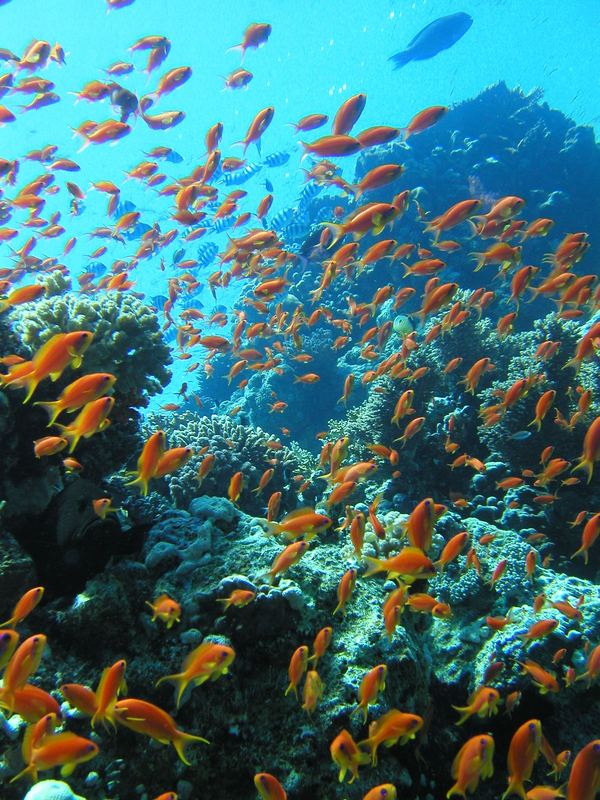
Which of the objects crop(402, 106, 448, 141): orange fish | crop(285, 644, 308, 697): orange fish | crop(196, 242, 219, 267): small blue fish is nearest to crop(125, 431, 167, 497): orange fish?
crop(285, 644, 308, 697): orange fish

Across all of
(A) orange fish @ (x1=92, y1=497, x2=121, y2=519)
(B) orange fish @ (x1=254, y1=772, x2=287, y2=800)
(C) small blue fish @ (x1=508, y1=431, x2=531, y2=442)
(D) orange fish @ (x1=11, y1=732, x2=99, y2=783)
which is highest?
(C) small blue fish @ (x1=508, y1=431, x2=531, y2=442)

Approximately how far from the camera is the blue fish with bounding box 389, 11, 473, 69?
22.2 metres

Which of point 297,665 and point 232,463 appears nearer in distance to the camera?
point 297,665

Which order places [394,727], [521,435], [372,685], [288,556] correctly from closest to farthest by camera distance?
[394,727] → [372,685] → [288,556] → [521,435]

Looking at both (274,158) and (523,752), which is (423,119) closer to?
(523,752)

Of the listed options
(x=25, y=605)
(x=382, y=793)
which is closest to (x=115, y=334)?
(x=25, y=605)

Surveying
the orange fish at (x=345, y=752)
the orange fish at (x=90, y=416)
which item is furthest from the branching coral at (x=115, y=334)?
the orange fish at (x=345, y=752)

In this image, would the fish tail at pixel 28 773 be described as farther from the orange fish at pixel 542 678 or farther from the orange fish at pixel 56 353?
the orange fish at pixel 542 678

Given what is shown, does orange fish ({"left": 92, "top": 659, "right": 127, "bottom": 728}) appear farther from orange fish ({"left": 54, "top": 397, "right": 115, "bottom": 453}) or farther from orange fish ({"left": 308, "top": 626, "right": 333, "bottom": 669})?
orange fish ({"left": 54, "top": 397, "right": 115, "bottom": 453})

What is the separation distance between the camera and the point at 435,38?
23.1 meters

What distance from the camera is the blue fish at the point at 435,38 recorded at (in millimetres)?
22203

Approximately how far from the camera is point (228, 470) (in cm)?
713

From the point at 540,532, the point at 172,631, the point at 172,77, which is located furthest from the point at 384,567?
the point at 172,77

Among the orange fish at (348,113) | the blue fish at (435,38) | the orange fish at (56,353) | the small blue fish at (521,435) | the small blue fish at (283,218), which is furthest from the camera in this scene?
the blue fish at (435,38)
